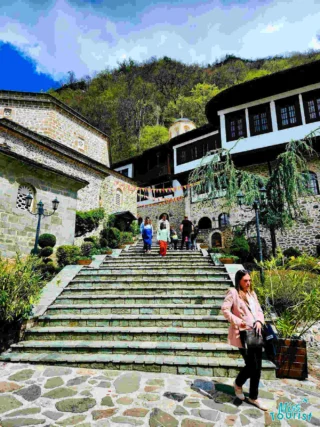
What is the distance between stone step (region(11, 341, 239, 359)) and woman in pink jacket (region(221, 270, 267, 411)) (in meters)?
1.18

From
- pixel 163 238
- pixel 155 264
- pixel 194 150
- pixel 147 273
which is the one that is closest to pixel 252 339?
pixel 147 273

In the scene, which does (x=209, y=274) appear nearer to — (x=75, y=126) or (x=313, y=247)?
(x=313, y=247)

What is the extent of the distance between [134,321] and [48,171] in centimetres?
817

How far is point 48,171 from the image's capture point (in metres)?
11.0

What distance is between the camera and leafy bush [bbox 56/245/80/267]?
10523 millimetres

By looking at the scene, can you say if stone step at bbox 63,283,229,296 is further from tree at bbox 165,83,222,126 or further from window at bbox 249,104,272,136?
tree at bbox 165,83,222,126

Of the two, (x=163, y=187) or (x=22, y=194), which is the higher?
(x=163, y=187)

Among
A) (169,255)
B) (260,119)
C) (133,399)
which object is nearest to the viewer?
(133,399)

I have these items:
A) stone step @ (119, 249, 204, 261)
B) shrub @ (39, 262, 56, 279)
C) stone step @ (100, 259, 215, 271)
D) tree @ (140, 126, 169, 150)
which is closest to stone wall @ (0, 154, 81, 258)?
shrub @ (39, 262, 56, 279)

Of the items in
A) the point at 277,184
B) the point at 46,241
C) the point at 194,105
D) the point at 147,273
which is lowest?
the point at 147,273

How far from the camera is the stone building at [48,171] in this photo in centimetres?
984

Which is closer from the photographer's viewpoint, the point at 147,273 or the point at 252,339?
the point at 252,339

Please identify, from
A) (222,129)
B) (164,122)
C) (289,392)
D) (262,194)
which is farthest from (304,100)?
(164,122)

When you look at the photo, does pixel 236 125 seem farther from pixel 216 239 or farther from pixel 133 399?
pixel 133 399
